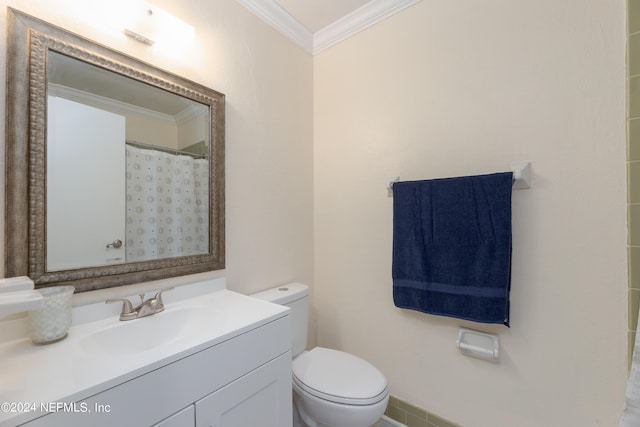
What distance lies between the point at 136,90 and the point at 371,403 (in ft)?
5.31

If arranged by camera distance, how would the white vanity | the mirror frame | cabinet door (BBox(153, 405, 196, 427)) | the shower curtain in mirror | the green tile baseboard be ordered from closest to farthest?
the white vanity
cabinet door (BBox(153, 405, 196, 427))
the mirror frame
the shower curtain in mirror
the green tile baseboard

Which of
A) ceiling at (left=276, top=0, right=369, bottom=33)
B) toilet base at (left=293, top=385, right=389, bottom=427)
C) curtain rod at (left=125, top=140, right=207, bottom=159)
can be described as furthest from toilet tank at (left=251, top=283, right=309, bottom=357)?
ceiling at (left=276, top=0, right=369, bottom=33)

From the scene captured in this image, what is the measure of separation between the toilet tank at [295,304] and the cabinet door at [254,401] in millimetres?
421

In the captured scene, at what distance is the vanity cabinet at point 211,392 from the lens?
596 millimetres

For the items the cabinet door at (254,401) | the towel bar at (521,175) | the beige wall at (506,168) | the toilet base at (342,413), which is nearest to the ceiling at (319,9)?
the beige wall at (506,168)

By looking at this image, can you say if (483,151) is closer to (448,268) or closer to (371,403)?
(448,268)

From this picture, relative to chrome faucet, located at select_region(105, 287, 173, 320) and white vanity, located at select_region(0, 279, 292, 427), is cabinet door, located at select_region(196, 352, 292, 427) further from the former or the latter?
chrome faucet, located at select_region(105, 287, 173, 320)

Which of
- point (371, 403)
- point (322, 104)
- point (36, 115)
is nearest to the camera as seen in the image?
point (36, 115)

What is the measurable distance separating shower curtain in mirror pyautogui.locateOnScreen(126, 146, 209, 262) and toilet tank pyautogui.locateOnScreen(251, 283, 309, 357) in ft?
1.47

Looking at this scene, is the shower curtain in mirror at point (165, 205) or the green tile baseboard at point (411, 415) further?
the green tile baseboard at point (411, 415)

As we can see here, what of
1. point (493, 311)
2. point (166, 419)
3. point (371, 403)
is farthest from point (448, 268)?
point (166, 419)

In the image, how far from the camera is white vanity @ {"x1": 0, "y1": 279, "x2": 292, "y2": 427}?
0.57 m

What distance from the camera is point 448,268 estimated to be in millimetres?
1307

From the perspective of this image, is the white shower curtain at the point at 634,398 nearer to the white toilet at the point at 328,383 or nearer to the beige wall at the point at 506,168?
the beige wall at the point at 506,168
